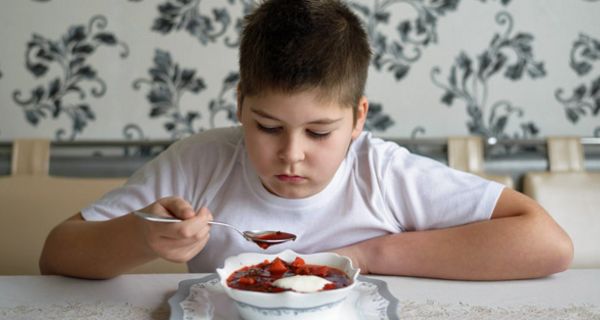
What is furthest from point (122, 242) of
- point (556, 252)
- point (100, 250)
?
point (556, 252)

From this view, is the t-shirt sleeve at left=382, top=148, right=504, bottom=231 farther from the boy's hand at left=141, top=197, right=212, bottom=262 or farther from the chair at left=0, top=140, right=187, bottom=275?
the chair at left=0, top=140, right=187, bottom=275

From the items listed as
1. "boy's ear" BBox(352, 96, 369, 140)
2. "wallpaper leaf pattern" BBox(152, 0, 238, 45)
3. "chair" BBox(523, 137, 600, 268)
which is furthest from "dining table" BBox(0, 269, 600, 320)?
"wallpaper leaf pattern" BBox(152, 0, 238, 45)

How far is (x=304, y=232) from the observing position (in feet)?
3.69

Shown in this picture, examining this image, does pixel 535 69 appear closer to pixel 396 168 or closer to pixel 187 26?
pixel 396 168

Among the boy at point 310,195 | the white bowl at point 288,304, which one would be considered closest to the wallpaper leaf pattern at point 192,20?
the boy at point 310,195

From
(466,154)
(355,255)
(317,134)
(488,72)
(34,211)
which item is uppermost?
(488,72)

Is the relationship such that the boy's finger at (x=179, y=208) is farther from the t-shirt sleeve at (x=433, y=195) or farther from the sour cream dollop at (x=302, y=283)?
the t-shirt sleeve at (x=433, y=195)

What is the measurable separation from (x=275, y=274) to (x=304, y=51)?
353 mm

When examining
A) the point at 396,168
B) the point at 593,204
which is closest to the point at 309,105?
the point at 396,168

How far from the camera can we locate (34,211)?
1.57 metres

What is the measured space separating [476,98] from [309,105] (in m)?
0.96

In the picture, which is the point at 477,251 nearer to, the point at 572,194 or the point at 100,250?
the point at 100,250

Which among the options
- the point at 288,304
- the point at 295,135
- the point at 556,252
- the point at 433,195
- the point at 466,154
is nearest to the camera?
the point at 288,304

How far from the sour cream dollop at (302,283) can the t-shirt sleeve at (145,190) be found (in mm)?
448
